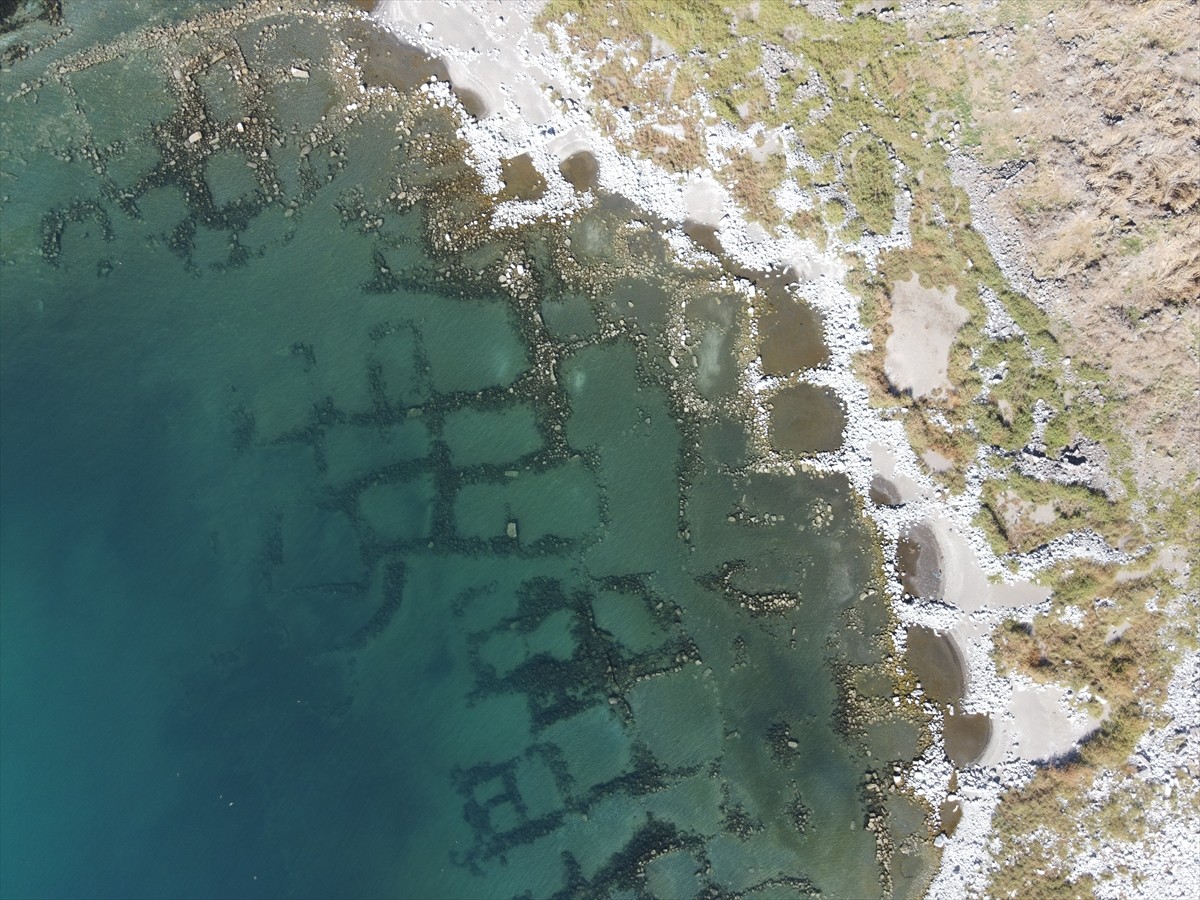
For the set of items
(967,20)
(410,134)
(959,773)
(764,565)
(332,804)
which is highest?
(410,134)

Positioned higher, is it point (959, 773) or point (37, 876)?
point (37, 876)

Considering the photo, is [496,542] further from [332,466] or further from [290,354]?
[290,354]

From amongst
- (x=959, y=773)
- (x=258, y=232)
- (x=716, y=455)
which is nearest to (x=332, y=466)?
(x=258, y=232)

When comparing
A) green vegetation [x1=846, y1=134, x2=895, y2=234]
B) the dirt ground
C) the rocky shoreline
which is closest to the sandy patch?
the rocky shoreline

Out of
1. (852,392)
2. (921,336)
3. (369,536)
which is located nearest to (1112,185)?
(921,336)

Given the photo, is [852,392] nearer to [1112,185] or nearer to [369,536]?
[1112,185]

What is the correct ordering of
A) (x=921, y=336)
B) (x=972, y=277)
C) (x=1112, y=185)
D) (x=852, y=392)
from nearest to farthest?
(x=1112, y=185) < (x=972, y=277) < (x=921, y=336) < (x=852, y=392)

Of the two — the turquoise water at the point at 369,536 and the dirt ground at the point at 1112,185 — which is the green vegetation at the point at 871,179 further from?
the turquoise water at the point at 369,536

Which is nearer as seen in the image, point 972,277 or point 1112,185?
point 1112,185

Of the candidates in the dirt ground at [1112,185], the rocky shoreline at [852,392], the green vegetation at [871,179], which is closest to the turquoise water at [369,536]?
the rocky shoreline at [852,392]
